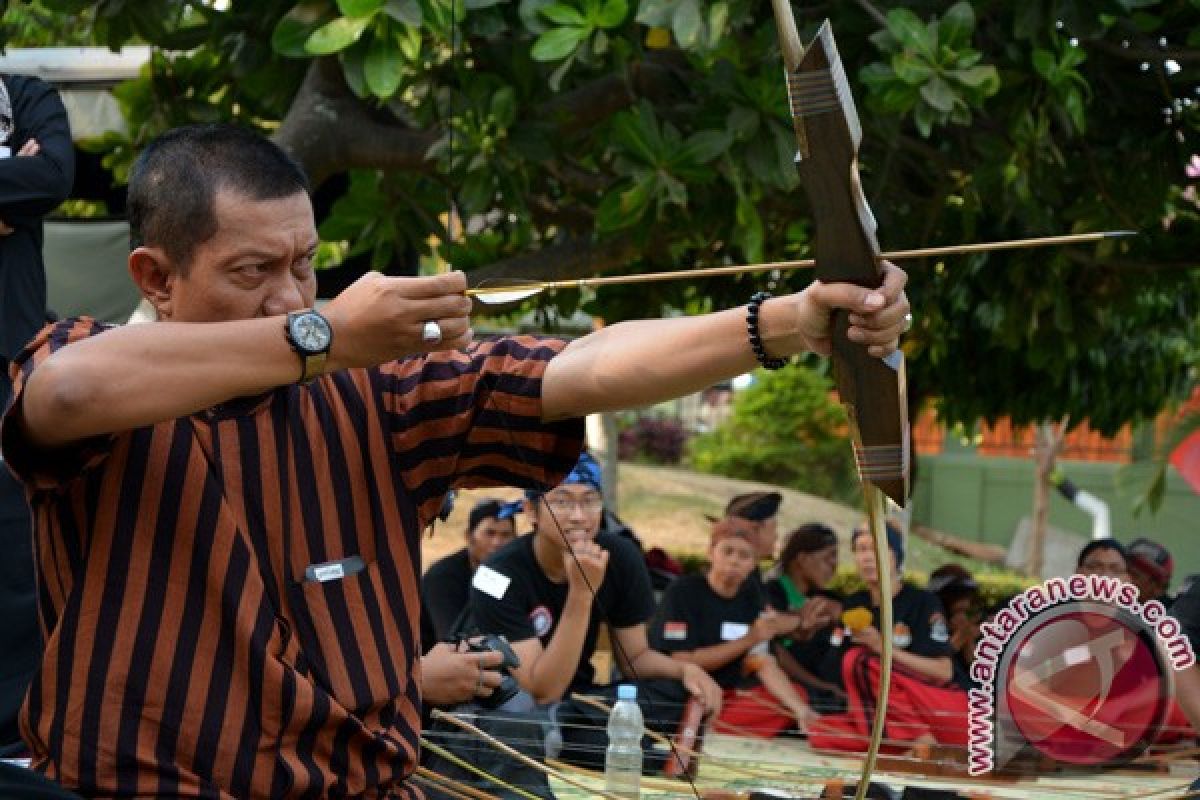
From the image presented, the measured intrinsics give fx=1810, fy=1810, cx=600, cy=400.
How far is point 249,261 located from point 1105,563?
21.4 feet

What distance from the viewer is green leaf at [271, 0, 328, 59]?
17.8 feet

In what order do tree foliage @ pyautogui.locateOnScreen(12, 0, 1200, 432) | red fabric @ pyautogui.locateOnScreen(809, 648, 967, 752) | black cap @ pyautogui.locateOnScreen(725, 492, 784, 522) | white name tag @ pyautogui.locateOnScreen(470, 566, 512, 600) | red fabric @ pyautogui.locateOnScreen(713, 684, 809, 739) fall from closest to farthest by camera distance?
tree foliage @ pyautogui.locateOnScreen(12, 0, 1200, 432) < white name tag @ pyautogui.locateOnScreen(470, 566, 512, 600) < red fabric @ pyautogui.locateOnScreen(809, 648, 967, 752) < red fabric @ pyautogui.locateOnScreen(713, 684, 809, 739) < black cap @ pyautogui.locateOnScreen(725, 492, 784, 522)

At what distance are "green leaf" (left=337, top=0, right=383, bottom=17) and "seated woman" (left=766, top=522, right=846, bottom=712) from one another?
369 centimetres

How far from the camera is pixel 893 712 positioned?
704 centimetres

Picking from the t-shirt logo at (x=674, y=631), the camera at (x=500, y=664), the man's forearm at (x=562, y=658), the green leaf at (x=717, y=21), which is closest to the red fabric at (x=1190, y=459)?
the t-shirt logo at (x=674, y=631)

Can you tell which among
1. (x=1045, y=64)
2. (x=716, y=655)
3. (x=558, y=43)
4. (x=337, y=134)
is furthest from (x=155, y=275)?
(x=716, y=655)

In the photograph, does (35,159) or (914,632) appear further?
(914,632)

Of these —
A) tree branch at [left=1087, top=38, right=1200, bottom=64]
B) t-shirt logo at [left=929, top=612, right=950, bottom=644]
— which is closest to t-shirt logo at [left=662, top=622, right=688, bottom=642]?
t-shirt logo at [left=929, top=612, right=950, bottom=644]

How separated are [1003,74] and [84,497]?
419 cm

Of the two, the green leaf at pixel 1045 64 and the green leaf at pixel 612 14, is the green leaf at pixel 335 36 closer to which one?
the green leaf at pixel 612 14

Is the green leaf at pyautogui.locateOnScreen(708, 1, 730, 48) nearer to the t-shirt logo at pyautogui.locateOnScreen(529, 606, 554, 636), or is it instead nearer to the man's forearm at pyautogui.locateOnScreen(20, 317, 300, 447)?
the t-shirt logo at pyautogui.locateOnScreen(529, 606, 554, 636)

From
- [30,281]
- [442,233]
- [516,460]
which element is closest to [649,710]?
[442,233]

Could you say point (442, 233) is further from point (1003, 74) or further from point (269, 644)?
point (269, 644)

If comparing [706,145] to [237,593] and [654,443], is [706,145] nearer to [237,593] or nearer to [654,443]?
[237,593]
